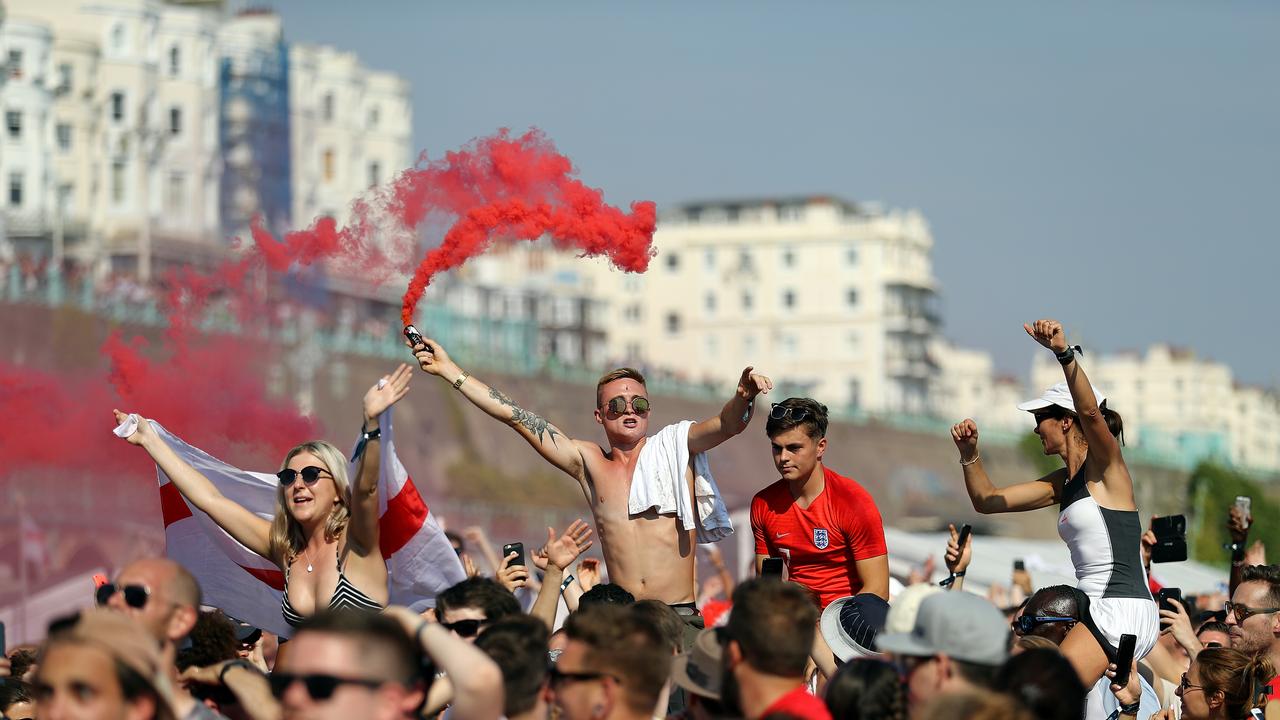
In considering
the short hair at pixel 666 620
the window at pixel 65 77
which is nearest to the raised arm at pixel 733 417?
the short hair at pixel 666 620

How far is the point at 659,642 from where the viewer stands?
583 cm

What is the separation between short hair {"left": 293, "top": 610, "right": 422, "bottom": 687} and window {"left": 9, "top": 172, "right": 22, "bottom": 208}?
239 feet

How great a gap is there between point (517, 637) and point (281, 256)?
349 inches

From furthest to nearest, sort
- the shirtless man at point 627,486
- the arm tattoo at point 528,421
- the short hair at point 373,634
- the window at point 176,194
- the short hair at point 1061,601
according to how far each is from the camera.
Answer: the window at point 176,194, the arm tattoo at point 528,421, the shirtless man at point 627,486, the short hair at point 1061,601, the short hair at point 373,634

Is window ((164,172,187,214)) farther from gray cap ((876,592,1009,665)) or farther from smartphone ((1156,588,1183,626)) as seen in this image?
gray cap ((876,592,1009,665))

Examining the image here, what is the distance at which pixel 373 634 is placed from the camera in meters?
5.34

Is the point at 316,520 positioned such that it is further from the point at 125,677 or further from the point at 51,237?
the point at 51,237

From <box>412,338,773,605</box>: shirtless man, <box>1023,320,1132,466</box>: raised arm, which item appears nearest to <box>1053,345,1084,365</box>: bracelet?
<box>1023,320,1132,466</box>: raised arm

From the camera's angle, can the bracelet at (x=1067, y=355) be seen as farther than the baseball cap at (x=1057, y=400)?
No

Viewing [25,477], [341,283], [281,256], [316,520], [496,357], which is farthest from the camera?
[496,357]

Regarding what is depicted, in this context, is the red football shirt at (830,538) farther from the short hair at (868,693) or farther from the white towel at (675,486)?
the short hair at (868,693)

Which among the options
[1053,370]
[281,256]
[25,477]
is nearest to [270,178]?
[25,477]

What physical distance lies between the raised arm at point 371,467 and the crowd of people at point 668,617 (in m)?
0.01

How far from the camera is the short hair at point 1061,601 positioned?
341 inches
